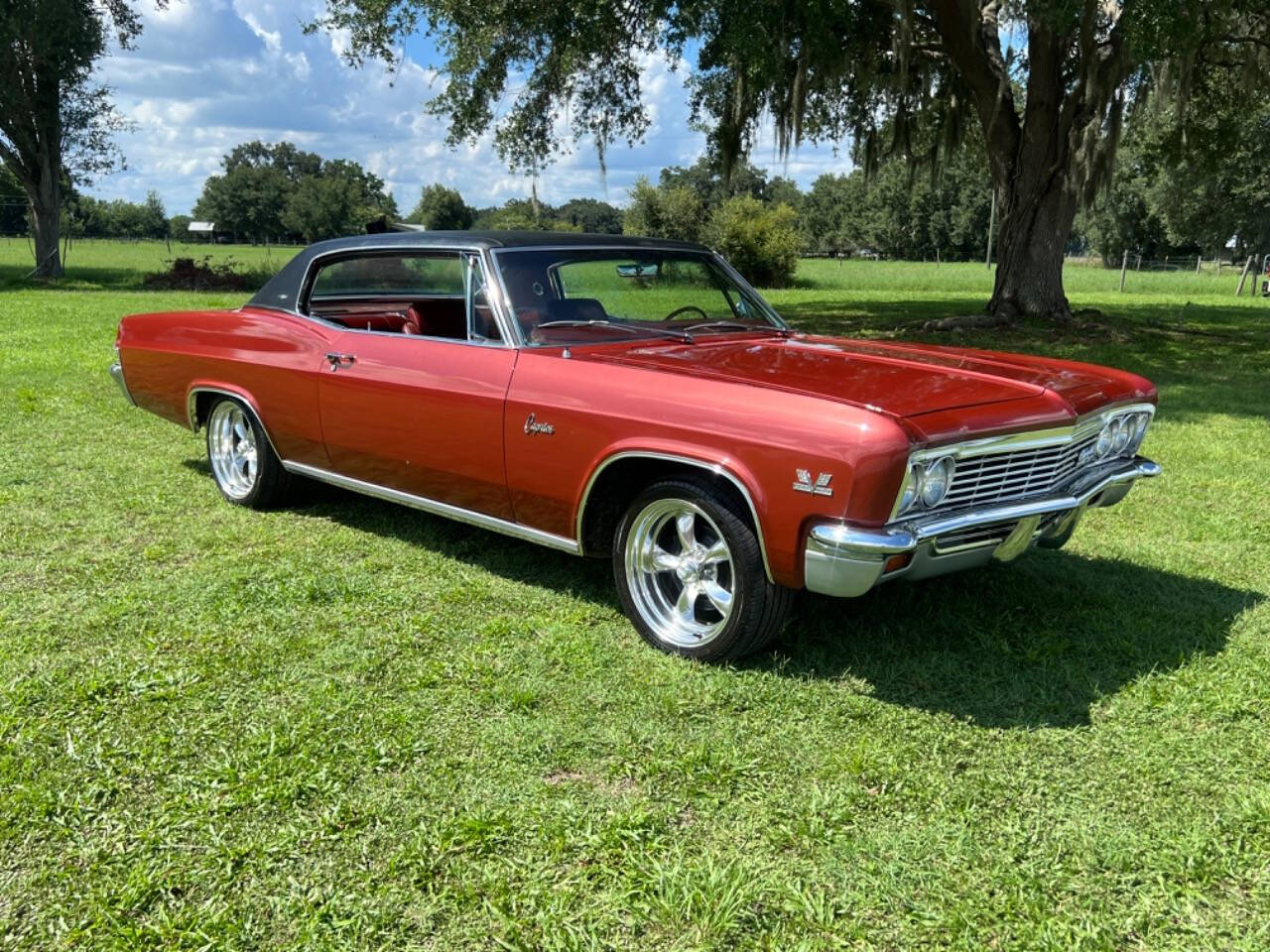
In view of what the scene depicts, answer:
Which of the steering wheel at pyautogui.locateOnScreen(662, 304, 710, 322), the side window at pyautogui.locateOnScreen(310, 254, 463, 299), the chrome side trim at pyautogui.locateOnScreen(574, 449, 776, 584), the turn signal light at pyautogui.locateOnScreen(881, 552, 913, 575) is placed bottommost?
the turn signal light at pyautogui.locateOnScreen(881, 552, 913, 575)

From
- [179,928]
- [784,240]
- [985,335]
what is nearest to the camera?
[179,928]

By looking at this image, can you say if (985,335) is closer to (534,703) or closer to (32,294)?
(534,703)

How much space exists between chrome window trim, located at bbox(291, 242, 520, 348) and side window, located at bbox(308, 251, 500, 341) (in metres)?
0.02

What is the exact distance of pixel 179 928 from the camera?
2.27 meters

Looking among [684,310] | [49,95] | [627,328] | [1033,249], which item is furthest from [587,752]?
[49,95]

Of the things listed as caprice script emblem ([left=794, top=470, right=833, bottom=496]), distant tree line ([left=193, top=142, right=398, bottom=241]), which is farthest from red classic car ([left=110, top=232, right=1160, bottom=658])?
distant tree line ([left=193, top=142, right=398, bottom=241])

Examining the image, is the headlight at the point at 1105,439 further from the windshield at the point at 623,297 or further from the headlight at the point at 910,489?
the windshield at the point at 623,297

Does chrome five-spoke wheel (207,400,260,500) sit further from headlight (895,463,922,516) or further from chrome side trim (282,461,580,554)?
headlight (895,463,922,516)

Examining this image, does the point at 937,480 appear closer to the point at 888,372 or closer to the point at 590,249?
the point at 888,372

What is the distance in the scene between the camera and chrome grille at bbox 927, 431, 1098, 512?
330cm

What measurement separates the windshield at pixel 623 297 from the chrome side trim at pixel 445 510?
2.48ft

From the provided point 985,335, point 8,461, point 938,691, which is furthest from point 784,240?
point 938,691

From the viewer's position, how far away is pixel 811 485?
3.11 m

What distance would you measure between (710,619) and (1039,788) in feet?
4.27
